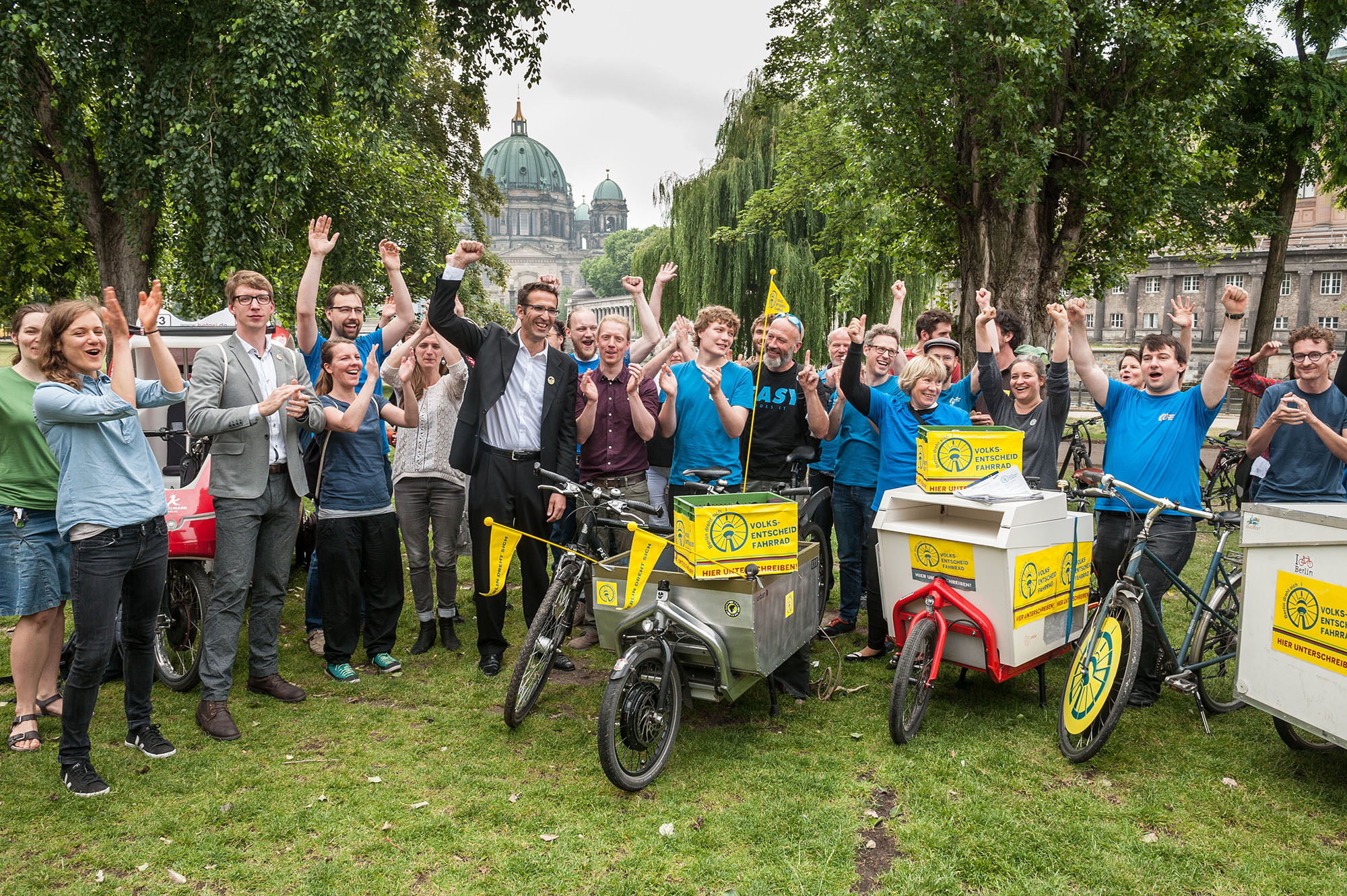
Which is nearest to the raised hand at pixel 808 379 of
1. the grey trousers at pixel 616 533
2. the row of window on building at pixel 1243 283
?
the grey trousers at pixel 616 533

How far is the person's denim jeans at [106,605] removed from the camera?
147 inches

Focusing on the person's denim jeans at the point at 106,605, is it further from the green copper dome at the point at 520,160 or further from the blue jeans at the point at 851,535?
the green copper dome at the point at 520,160

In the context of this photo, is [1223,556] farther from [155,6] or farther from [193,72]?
[155,6]

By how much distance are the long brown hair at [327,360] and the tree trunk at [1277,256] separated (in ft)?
49.3

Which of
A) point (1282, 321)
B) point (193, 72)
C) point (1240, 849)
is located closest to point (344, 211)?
point (193, 72)

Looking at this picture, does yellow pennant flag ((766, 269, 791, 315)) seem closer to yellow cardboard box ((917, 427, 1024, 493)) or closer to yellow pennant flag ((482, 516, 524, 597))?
yellow cardboard box ((917, 427, 1024, 493))

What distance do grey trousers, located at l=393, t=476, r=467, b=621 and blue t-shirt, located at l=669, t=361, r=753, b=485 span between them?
60.2 inches

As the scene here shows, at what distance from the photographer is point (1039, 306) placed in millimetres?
14078

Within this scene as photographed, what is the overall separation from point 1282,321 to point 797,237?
52595mm

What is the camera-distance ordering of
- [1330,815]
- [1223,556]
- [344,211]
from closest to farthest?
[1330,815] < [1223,556] < [344,211]

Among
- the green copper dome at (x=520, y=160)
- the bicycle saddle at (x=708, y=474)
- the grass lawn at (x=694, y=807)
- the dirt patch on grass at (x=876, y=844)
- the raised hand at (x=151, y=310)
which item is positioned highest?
the green copper dome at (x=520, y=160)

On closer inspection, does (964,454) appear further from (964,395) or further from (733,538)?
(964,395)

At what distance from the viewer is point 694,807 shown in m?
3.81

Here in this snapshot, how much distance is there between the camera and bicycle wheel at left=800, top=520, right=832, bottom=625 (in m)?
4.95
